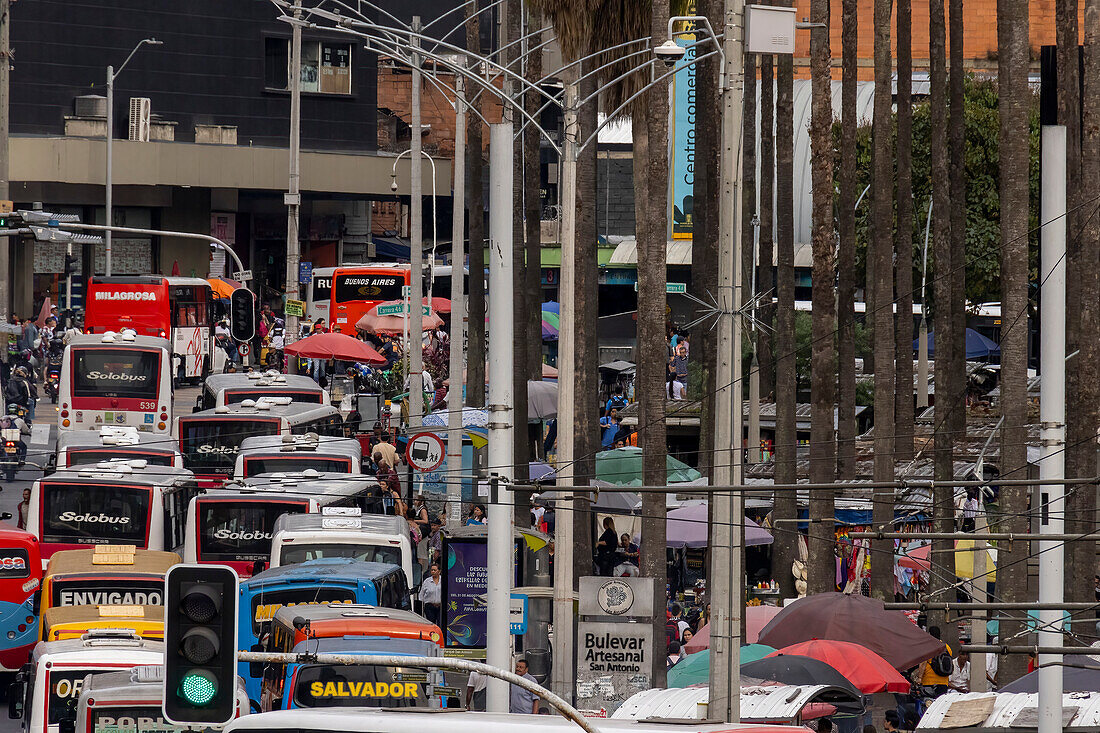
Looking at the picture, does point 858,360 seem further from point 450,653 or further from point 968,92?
point 450,653

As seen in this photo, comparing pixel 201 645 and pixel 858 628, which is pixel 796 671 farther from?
pixel 201 645

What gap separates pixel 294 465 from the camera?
95.4ft

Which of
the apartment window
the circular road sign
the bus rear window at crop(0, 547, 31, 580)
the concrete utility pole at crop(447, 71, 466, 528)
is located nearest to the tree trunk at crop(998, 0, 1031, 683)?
the circular road sign

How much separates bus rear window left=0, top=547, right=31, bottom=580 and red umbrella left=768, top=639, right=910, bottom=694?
9.59 m

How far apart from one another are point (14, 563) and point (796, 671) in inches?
399

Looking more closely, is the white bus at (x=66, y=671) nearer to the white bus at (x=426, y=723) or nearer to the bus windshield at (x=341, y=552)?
the white bus at (x=426, y=723)

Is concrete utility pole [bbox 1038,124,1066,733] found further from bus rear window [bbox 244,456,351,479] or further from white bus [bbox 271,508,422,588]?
bus rear window [bbox 244,456,351,479]

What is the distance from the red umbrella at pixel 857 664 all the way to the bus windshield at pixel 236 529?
921cm

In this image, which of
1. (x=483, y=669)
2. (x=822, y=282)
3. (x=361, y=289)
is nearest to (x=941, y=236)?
(x=822, y=282)

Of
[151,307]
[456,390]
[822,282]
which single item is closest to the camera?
[822,282]

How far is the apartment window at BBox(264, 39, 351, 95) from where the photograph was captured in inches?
3093

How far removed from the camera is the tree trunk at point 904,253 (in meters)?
30.2

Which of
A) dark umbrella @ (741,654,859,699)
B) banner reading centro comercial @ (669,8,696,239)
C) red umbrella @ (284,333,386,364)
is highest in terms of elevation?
banner reading centro comercial @ (669,8,696,239)

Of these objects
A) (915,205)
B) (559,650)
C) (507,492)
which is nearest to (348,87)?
(915,205)
